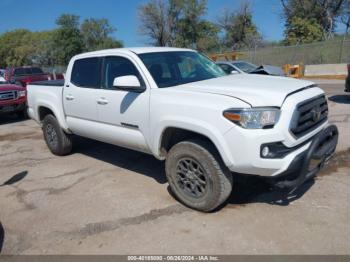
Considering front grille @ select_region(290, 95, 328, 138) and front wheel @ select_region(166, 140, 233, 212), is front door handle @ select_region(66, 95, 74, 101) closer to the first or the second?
front wheel @ select_region(166, 140, 233, 212)

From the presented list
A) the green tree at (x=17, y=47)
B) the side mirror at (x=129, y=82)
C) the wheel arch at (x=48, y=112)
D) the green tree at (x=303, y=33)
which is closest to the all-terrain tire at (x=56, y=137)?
the wheel arch at (x=48, y=112)

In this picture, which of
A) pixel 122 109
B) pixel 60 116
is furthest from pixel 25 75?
pixel 122 109

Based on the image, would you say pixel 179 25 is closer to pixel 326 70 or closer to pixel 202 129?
pixel 326 70

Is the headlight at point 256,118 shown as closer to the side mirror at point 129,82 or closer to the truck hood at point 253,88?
the truck hood at point 253,88

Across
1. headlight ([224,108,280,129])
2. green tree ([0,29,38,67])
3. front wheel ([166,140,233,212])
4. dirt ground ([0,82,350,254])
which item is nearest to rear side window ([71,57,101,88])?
dirt ground ([0,82,350,254])

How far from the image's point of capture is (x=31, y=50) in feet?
231

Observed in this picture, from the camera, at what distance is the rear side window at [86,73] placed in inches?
197

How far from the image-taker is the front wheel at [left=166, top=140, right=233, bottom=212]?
11.5 feet

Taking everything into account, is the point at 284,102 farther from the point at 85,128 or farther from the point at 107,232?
the point at 85,128

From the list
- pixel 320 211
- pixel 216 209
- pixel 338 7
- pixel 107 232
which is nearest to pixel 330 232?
pixel 320 211

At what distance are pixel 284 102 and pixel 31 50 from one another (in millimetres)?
75984

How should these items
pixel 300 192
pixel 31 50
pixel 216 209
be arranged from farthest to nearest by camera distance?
1. pixel 31 50
2. pixel 300 192
3. pixel 216 209

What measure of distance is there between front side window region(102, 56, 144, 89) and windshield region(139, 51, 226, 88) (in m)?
0.20

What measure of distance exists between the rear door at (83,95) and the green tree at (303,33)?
38.4m
